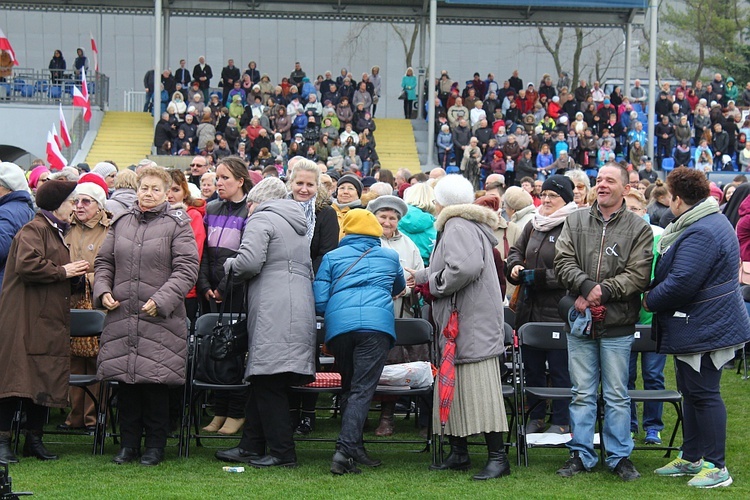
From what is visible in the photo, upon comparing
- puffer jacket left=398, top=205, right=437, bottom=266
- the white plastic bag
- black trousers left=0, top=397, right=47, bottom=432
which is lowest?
black trousers left=0, top=397, right=47, bottom=432

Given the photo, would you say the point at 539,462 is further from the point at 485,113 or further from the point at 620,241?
the point at 485,113

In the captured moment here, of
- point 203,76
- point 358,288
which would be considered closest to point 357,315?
point 358,288

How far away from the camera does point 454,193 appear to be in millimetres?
6883

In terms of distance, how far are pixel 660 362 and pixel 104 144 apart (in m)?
19.9

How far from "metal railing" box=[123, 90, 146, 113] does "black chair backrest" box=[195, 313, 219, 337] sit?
22.6m

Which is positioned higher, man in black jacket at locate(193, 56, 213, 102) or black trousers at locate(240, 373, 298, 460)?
man in black jacket at locate(193, 56, 213, 102)

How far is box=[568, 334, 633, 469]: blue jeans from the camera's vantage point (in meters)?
6.59

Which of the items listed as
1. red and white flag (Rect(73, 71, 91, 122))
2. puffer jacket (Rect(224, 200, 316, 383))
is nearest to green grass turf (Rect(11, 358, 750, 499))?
puffer jacket (Rect(224, 200, 316, 383))

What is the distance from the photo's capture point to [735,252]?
6.51 m

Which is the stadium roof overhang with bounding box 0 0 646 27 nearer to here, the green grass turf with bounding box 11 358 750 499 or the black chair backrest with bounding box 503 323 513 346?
the black chair backrest with bounding box 503 323 513 346

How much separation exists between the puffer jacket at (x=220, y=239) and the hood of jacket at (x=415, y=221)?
1347mm

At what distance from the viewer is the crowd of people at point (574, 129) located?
922 inches

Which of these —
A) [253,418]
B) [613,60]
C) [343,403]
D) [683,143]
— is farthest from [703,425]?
[613,60]

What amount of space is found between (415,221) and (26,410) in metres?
3.31
